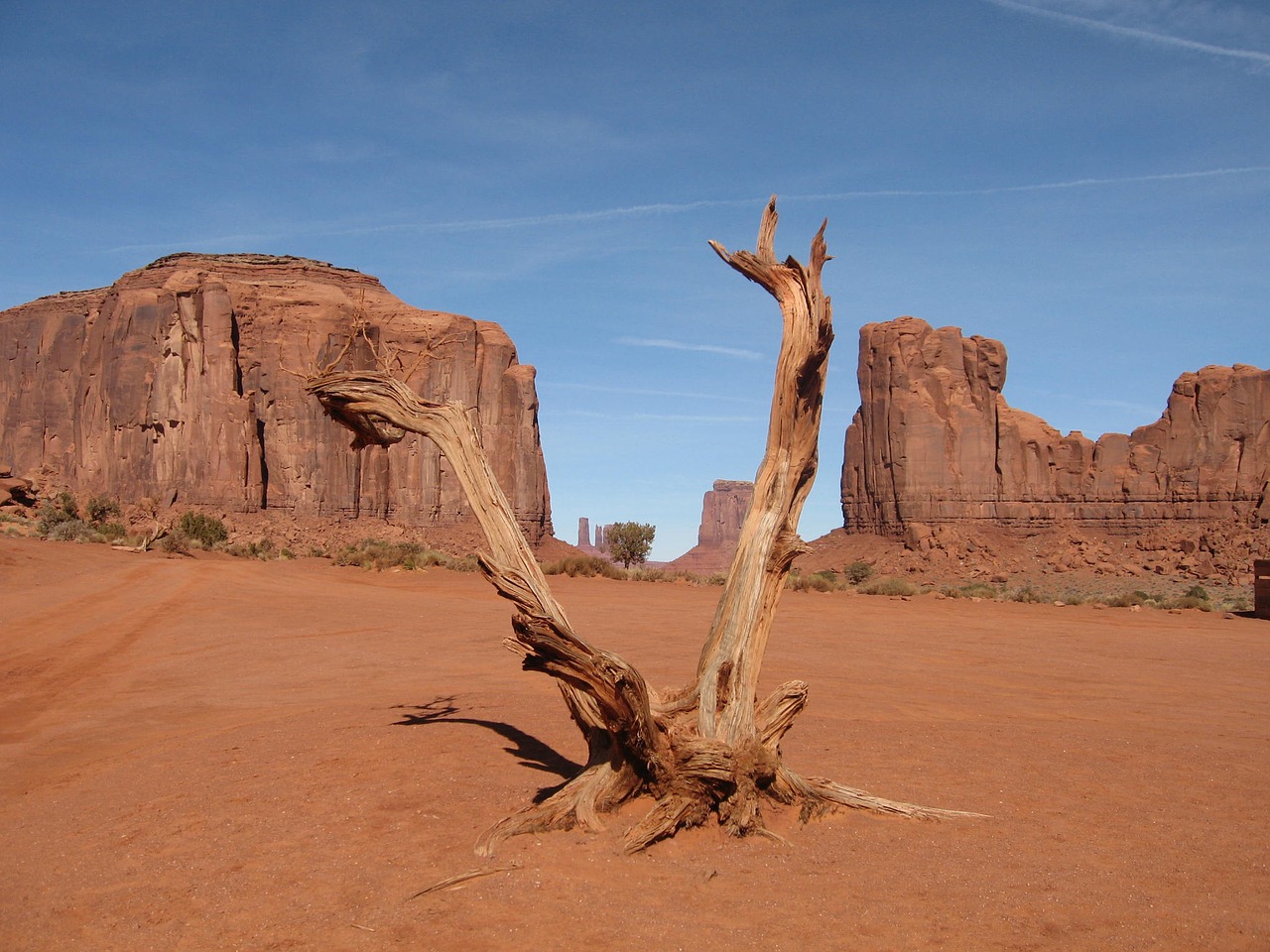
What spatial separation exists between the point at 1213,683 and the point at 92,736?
46.2ft

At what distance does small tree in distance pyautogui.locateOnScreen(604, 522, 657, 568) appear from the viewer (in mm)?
68875

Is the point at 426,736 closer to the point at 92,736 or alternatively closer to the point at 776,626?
the point at 92,736

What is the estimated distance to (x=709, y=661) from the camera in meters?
6.91

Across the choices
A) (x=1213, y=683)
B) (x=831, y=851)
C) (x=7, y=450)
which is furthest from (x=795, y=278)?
(x=7, y=450)

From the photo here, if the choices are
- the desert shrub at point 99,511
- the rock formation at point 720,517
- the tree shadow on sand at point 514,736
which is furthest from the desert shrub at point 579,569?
the rock formation at point 720,517

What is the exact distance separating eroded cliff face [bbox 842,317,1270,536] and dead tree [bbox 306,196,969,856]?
61.1 meters

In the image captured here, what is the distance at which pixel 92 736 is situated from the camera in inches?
376

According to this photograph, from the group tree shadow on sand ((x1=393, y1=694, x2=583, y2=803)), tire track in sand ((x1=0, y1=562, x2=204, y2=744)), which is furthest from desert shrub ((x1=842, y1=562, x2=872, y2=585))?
tree shadow on sand ((x1=393, y1=694, x2=583, y2=803))

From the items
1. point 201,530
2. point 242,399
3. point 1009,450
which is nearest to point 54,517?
point 201,530

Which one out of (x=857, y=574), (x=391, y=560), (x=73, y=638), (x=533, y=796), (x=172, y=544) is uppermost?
(x=172, y=544)

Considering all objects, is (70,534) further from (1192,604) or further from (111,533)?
(1192,604)

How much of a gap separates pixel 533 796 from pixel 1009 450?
65.3m

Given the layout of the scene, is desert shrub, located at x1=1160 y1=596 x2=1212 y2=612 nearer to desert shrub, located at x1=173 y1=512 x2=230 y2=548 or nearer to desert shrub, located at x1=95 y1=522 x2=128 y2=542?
desert shrub, located at x1=95 y1=522 x2=128 y2=542

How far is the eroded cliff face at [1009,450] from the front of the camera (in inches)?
2454
